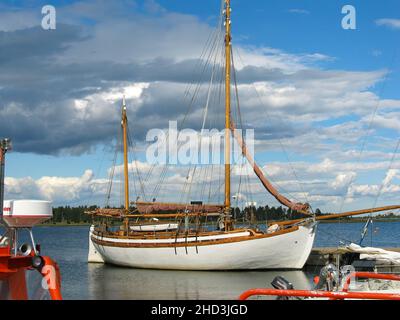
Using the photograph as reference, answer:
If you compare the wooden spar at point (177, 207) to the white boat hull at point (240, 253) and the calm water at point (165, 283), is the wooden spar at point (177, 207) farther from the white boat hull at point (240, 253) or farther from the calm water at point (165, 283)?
the calm water at point (165, 283)

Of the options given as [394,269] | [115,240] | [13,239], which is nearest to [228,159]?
[115,240]

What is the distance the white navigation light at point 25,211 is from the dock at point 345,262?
56.5 ft

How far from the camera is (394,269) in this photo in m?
34.3

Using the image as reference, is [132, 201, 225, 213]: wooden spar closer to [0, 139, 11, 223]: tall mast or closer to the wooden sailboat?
the wooden sailboat

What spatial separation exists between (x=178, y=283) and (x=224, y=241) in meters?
5.62

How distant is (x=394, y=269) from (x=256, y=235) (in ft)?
38.9

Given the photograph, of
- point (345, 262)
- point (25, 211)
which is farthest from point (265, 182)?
point (25, 211)

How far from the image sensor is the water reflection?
35656 millimetres

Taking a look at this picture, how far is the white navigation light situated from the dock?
17214 millimetres

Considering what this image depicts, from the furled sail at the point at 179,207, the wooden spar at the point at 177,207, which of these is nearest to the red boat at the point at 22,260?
the furled sail at the point at 179,207

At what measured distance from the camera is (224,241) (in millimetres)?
45000

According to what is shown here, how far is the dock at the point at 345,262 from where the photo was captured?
1323 inches

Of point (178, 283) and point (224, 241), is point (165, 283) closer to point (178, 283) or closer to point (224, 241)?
point (178, 283)
